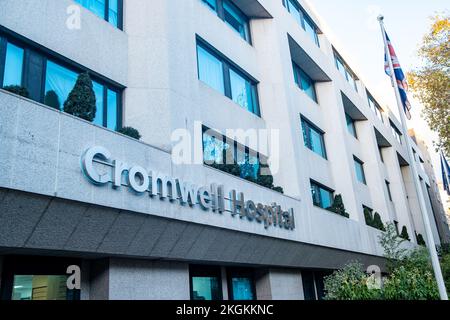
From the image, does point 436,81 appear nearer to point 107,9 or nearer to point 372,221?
point 372,221

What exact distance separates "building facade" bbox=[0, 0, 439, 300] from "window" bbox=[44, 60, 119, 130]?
0.10ft

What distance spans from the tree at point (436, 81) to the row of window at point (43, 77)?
2093 cm

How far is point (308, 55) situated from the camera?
21375mm

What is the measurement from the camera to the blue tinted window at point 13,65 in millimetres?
8383

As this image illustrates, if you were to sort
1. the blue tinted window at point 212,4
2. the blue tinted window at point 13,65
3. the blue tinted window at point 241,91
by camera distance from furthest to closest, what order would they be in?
the blue tinted window at point 241,91 < the blue tinted window at point 212,4 < the blue tinted window at point 13,65

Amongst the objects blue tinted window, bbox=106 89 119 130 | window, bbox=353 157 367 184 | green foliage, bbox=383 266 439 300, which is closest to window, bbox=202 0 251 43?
blue tinted window, bbox=106 89 119 130

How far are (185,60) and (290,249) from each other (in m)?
7.12

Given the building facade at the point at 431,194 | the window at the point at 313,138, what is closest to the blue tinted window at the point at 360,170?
the window at the point at 313,138

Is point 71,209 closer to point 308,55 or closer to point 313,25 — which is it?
point 308,55

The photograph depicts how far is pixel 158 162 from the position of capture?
30.4ft

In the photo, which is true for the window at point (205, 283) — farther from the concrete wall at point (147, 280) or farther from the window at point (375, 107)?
the window at point (375, 107)

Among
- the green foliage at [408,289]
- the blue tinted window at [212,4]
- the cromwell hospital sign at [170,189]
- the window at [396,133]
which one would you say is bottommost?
the green foliage at [408,289]
